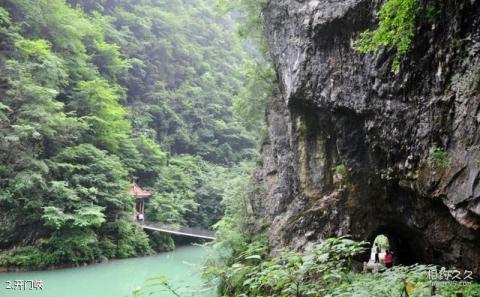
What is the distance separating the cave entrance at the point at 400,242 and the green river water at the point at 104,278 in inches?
158

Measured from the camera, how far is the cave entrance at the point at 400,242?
22.9 feet

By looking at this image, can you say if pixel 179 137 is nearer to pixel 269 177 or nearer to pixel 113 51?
pixel 113 51

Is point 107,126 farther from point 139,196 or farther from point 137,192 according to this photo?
point 139,196

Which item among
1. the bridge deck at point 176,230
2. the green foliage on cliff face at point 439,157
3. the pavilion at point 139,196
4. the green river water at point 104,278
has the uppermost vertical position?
the green foliage on cliff face at point 439,157

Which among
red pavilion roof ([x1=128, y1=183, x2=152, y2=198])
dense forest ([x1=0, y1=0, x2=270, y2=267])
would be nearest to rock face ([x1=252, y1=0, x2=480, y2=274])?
dense forest ([x1=0, y1=0, x2=270, y2=267])

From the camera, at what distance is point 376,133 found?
238 inches

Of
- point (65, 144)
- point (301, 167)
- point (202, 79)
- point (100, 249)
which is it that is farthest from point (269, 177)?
point (202, 79)

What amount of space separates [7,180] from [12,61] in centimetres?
453

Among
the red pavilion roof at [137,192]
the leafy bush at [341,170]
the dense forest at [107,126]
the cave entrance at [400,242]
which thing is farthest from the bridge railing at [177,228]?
the leafy bush at [341,170]

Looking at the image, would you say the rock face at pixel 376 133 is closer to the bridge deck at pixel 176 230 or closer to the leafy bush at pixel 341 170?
the leafy bush at pixel 341 170

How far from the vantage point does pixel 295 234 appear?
795 cm

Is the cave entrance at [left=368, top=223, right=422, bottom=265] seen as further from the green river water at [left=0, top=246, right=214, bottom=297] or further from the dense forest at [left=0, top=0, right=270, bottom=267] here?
the dense forest at [left=0, top=0, right=270, bottom=267]

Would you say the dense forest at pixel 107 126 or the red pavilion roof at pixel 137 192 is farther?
the red pavilion roof at pixel 137 192

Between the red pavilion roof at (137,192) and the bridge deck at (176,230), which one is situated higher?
the red pavilion roof at (137,192)
